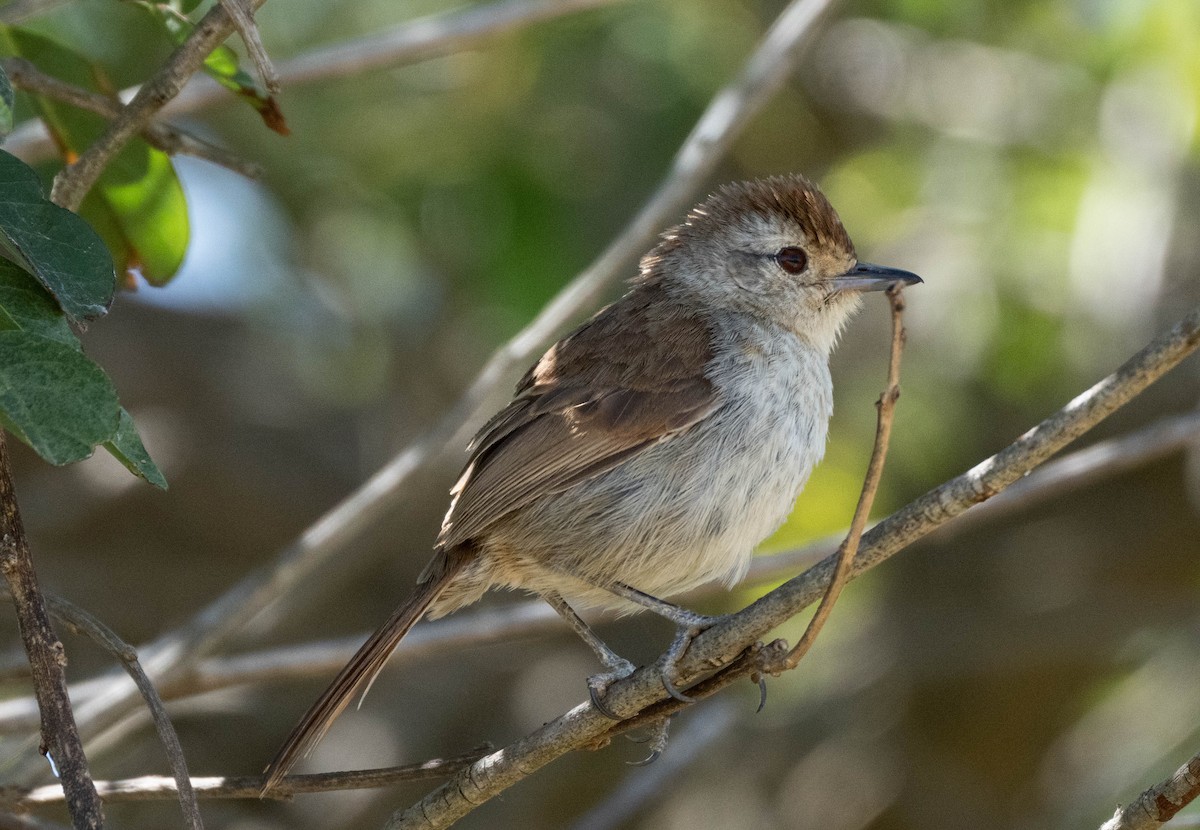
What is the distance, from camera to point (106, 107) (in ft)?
11.1

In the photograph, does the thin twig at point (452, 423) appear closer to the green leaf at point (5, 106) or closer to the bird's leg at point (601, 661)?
the bird's leg at point (601, 661)

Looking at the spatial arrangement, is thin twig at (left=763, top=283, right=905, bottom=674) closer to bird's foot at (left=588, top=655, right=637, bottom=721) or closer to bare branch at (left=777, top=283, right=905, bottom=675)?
bare branch at (left=777, top=283, right=905, bottom=675)

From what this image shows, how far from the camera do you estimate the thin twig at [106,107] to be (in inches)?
129

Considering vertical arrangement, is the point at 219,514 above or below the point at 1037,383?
above

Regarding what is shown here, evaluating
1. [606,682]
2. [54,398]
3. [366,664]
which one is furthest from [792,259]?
[54,398]

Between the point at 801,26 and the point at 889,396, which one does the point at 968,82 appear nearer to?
the point at 801,26

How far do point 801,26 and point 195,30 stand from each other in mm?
2609

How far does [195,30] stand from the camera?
2.97 metres

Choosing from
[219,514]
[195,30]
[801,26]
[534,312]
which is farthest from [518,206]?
[195,30]

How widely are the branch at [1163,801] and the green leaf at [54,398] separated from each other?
80.1 inches

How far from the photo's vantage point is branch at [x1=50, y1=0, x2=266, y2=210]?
2.95 m

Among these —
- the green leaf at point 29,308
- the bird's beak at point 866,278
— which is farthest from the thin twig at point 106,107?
the bird's beak at point 866,278

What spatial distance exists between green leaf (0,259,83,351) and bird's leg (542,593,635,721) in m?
1.32

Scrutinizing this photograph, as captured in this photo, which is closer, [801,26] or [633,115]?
[801,26]
